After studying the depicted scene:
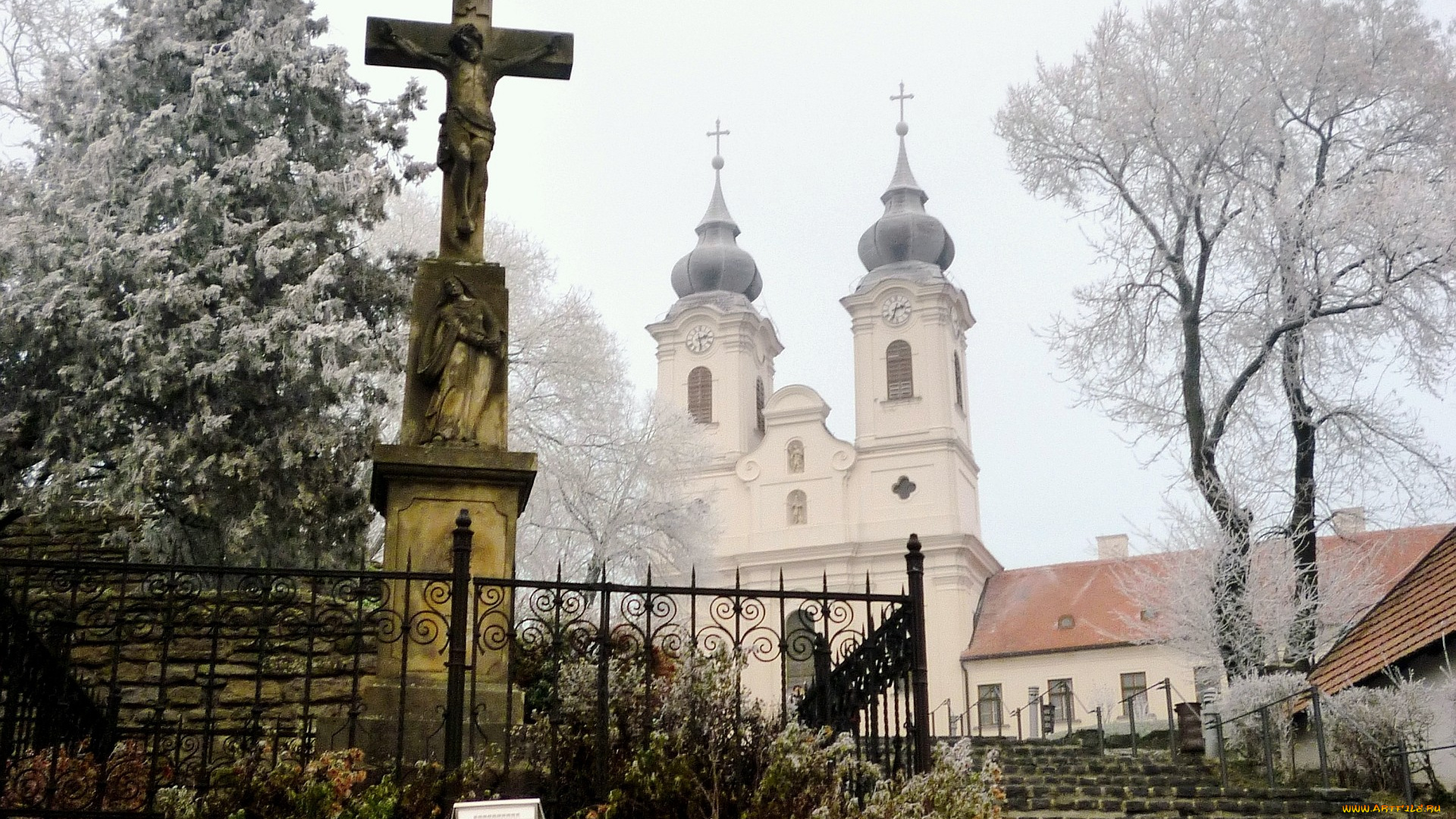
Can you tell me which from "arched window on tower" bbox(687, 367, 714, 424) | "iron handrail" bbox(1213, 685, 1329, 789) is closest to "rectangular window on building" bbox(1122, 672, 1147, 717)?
"arched window on tower" bbox(687, 367, 714, 424)

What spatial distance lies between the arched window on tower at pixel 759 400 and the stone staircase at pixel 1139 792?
3446 cm

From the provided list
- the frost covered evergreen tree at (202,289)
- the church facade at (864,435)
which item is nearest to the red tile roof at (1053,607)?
the church facade at (864,435)

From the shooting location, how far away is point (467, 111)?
859cm

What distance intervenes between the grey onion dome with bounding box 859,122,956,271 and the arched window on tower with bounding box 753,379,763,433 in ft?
19.9

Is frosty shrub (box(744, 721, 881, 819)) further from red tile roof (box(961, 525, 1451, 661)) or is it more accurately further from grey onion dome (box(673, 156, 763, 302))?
grey onion dome (box(673, 156, 763, 302))

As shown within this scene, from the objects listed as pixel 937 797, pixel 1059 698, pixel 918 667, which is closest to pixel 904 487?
pixel 1059 698

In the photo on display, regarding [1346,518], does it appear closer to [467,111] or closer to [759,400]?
[467,111]

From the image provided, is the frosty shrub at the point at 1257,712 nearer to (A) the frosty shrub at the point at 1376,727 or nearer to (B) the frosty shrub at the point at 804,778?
(A) the frosty shrub at the point at 1376,727

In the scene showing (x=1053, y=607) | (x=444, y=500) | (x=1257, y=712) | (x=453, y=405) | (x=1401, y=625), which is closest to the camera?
(x=444, y=500)

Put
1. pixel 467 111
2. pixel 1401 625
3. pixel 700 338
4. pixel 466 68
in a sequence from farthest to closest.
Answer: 1. pixel 700 338
2. pixel 1401 625
3. pixel 466 68
4. pixel 467 111

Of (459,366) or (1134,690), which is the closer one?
(459,366)

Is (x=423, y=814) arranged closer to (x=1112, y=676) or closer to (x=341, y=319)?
→ (x=341, y=319)

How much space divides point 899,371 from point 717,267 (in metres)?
8.34

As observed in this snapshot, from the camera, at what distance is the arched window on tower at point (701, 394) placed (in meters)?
52.2
